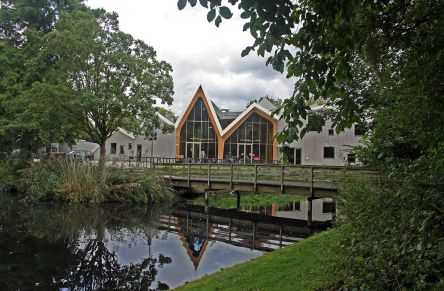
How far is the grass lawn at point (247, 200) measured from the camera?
20656 millimetres

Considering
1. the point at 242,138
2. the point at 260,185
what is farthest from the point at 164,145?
the point at 260,185

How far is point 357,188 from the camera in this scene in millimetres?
5613

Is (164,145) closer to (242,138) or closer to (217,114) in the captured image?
(217,114)

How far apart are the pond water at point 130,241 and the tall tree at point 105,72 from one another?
533 centimetres

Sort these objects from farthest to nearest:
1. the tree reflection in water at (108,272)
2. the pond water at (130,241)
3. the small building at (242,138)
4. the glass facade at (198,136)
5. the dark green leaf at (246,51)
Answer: the glass facade at (198,136), the small building at (242,138), the pond water at (130,241), the tree reflection in water at (108,272), the dark green leaf at (246,51)

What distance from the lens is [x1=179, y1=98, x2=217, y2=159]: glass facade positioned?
35.6 meters

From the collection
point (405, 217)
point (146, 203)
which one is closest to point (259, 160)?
point (146, 203)

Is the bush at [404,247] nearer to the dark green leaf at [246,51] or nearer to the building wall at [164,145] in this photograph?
the dark green leaf at [246,51]

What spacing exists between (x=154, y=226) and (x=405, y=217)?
41.5 feet

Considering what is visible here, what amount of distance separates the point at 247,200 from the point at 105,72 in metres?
10.6

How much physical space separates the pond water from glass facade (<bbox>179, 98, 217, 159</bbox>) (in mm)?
16237

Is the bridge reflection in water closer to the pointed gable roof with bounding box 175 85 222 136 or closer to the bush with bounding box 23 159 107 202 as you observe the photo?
the bush with bounding box 23 159 107 202

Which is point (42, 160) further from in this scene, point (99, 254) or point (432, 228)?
point (432, 228)

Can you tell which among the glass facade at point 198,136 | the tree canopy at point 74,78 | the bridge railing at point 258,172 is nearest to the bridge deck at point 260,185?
the bridge railing at point 258,172
